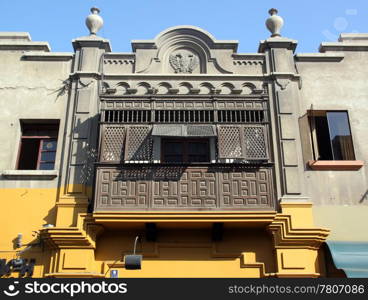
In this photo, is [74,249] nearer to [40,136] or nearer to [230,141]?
[40,136]

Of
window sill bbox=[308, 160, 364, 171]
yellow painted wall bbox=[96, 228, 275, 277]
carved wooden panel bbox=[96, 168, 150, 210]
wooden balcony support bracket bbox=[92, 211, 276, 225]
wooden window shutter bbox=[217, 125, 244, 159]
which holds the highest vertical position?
wooden window shutter bbox=[217, 125, 244, 159]

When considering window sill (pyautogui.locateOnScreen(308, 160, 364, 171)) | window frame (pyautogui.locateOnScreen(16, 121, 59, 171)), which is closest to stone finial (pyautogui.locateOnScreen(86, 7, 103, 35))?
window frame (pyautogui.locateOnScreen(16, 121, 59, 171))

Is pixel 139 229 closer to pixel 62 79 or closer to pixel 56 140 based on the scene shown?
pixel 56 140

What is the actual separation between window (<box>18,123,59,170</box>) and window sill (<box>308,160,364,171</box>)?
7117mm

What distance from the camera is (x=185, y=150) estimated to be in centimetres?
1202

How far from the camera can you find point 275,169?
11.8 meters

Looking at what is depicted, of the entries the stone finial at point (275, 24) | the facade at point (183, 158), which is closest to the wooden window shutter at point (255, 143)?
the facade at point (183, 158)

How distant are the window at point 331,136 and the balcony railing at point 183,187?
7.39 ft

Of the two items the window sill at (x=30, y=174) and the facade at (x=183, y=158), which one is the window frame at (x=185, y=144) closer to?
the facade at (x=183, y=158)

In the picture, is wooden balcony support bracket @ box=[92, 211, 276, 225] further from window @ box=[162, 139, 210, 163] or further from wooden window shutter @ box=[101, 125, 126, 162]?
window @ box=[162, 139, 210, 163]

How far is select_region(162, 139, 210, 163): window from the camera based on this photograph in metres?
11.9

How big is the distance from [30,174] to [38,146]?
46.7 inches

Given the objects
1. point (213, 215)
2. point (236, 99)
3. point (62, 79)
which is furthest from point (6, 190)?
point (236, 99)
